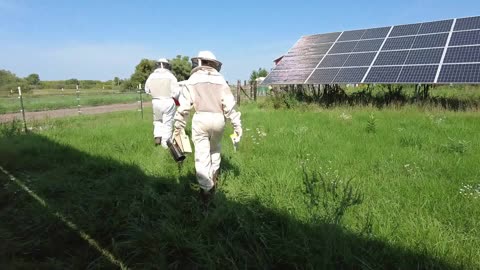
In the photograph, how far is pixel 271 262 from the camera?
2846 millimetres

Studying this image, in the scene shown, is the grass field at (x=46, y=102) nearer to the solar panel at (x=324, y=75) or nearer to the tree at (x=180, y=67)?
the solar panel at (x=324, y=75)

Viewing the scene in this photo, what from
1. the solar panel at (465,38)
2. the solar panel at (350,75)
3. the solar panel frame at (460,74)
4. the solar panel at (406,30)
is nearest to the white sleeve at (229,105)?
the solar panel frame at (460,74)

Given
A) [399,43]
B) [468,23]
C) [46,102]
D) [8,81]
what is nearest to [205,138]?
[399,43]

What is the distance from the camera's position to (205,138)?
13.7 ft

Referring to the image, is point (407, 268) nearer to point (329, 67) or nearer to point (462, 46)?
point (462, 46)

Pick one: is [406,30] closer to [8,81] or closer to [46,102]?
[46,102]

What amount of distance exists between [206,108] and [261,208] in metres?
1.44

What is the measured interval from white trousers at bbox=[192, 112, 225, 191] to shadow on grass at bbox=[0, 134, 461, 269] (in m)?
0.30

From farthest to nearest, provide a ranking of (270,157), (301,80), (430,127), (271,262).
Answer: (301,80) → (430,127) → (270,157) → (271,262)

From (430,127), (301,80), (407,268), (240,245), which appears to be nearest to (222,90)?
(240,245)

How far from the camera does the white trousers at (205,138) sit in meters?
4.06

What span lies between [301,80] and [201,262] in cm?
1255

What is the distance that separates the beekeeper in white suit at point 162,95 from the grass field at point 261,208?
2.64 feet

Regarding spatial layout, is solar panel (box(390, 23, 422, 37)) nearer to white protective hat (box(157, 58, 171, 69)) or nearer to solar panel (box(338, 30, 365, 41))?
solar panel (box(338, 30, 365, 41))
